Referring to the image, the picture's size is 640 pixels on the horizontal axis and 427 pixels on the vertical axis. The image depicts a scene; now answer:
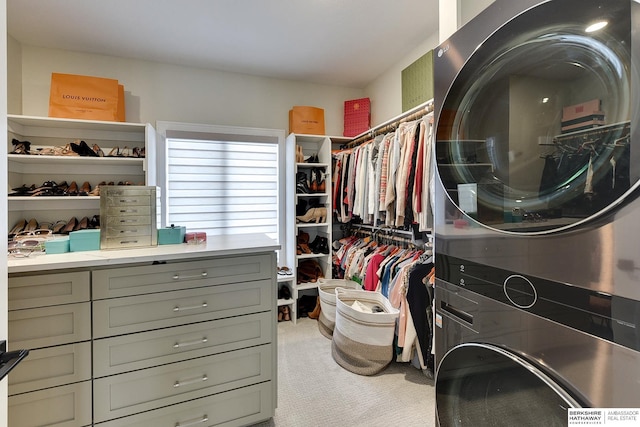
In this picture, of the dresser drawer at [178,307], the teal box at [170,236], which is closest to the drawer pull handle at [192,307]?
the dresser drawer at [178,307]

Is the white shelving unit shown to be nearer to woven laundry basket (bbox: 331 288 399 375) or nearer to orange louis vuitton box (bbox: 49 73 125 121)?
orange louis vuitton box (bbox: 49 73 125 121)

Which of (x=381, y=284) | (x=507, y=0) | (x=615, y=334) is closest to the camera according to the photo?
(x=615, y=334)

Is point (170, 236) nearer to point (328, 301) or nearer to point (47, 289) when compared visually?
point (47, 289)

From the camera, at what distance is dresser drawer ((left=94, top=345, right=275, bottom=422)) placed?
48.5 inches

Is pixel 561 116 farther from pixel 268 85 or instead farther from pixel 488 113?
pixel 268 85

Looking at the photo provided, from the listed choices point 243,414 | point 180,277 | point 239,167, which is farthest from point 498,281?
point 239,167

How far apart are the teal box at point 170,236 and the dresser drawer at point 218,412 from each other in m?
0.78

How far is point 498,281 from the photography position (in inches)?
28.2

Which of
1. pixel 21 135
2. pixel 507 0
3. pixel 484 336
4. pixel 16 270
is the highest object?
pixel 21 135

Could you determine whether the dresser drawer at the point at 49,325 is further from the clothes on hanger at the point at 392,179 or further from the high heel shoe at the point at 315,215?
the high heel shoe at the point at 315,215

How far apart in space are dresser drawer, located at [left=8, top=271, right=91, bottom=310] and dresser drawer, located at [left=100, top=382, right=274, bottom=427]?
574 mm

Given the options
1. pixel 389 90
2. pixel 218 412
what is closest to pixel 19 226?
pixel 218 412

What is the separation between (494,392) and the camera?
748mm

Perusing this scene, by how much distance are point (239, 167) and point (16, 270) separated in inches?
88.4
